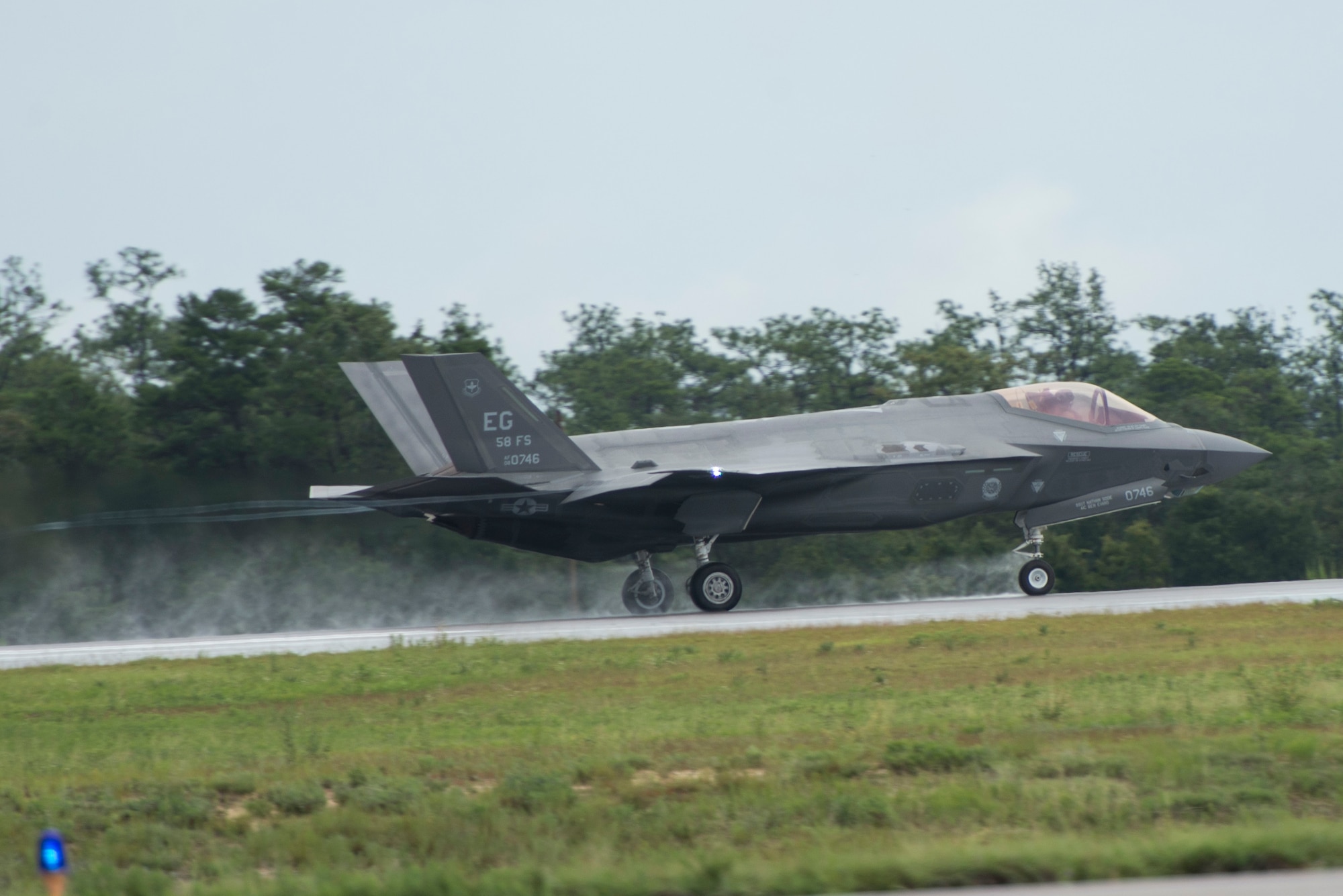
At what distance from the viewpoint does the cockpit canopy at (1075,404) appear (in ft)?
77.6

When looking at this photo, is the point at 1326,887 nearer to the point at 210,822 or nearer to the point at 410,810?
the point at 410,810

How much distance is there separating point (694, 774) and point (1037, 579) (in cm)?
1589

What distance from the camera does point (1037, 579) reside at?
77.5 feet

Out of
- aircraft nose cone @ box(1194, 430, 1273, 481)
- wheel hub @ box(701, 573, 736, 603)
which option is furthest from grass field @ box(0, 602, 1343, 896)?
aircraft nose cone @ box(1194, 430, 1273, 481)

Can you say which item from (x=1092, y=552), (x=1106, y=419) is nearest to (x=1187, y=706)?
(x=1106, y=419)

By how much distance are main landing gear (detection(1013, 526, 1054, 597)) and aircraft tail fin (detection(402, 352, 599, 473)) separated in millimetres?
8714

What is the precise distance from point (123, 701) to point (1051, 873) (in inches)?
421

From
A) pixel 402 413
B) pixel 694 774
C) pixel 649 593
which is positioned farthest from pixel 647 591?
pixel 694 774

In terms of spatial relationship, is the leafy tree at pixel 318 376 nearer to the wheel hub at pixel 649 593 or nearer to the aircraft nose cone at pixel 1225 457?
the wheel hub at pixel 649 593

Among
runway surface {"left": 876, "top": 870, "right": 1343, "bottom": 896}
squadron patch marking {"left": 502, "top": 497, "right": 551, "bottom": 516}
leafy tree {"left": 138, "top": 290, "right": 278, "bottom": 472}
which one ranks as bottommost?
runway surface {"left": 876, "top": 870, "right": 1343, "bottom": 896}

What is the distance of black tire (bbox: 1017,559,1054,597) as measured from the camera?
77.3 feet

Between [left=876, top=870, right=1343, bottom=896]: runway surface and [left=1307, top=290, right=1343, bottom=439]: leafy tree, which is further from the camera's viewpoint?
[left=1307, top=290, right=1343, bottom=439]: leafy tree

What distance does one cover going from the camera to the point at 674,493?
864 inches

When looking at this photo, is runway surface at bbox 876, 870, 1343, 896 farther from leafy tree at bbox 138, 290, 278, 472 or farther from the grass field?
leafy tree at bbox 138, 290, 278, 472
